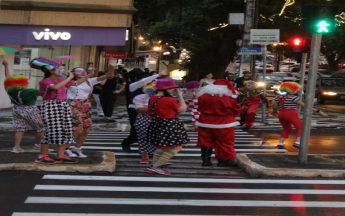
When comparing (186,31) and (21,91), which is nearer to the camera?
(21,91)

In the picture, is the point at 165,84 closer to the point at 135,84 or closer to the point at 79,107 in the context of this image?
the point at 135,84

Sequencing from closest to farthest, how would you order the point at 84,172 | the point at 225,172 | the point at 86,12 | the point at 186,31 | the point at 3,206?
1. the point at 3,206
2. the point at 84,172
3. the point at 225,172
4. the point at 86,12
5. the point at 186,31

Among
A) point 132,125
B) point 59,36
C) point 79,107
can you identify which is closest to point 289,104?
point 132,125

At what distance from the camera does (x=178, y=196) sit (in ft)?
22.7

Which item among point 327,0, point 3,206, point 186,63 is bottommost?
point 3,206

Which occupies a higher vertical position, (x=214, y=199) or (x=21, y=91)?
(x=21, y=91)

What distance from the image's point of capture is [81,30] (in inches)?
783

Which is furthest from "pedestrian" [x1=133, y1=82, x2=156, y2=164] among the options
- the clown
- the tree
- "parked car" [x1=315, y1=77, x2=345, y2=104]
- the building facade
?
"parked car" [x1=315, y1=77, x2=345, y2=104]

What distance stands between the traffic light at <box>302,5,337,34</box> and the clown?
6709 millimetres

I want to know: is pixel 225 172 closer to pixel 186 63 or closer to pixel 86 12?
pixel 86 12

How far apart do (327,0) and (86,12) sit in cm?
1228

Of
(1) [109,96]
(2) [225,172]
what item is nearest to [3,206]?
(2) [225,172]

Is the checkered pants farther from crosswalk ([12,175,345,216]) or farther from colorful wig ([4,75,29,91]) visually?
colorful wig ([4,75,29,91])

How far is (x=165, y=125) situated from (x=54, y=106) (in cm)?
167
